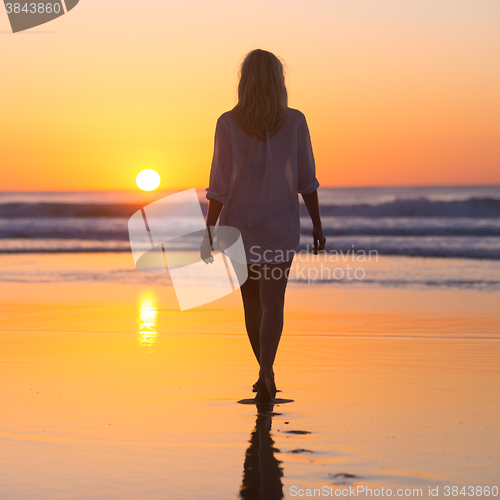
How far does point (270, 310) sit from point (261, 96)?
1048 millimetres

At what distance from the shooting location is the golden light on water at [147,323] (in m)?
5.10

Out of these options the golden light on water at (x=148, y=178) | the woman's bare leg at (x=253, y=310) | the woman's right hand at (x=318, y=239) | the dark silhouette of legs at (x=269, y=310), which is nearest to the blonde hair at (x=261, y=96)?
the woman's right hand at (x=318, y=239)

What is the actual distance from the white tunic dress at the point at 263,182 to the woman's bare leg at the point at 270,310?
65 mm

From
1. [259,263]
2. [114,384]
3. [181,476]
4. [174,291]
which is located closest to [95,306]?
[174,291]

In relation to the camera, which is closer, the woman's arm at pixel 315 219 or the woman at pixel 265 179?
the woman at pixel 265 179

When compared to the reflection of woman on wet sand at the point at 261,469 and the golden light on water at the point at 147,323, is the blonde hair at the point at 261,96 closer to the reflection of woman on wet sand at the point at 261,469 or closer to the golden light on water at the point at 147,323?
the reflection of woman on wet sand at the point at 261,469

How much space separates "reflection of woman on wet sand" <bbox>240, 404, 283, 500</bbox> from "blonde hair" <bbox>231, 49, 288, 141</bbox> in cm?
140

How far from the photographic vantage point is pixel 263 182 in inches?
133

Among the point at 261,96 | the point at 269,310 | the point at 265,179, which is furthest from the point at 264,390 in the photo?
the point at 261,96

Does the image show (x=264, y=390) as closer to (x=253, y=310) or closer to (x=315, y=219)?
(x=253, y=310)

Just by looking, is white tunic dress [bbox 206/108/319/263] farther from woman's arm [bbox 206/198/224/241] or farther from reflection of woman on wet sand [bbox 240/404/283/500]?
reflection of woman on wet sand [bbox 240/404/283/500]

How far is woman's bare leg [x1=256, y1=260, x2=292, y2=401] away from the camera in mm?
3418

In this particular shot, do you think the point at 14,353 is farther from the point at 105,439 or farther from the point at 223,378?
the point at 105,439

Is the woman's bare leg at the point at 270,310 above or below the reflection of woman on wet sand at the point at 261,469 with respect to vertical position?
above
